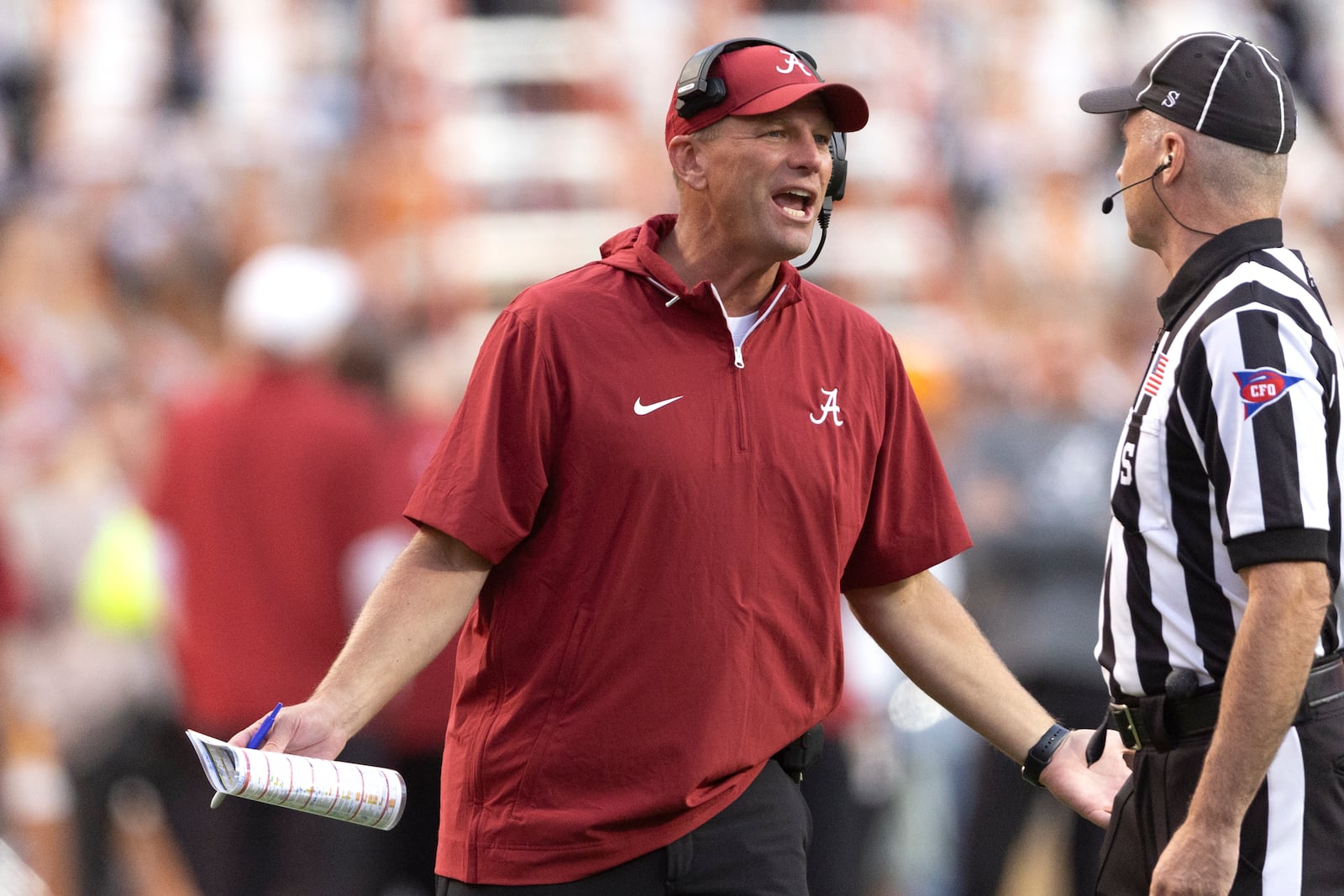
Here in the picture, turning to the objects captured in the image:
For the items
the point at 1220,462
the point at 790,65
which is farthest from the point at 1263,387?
the point at 790,65

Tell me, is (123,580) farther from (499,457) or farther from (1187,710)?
(1187,710)

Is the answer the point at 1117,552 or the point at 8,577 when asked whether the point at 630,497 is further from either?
the point at 8,577

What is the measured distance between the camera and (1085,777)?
353 centimetres

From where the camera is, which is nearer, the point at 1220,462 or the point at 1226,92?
the point at 1220,462

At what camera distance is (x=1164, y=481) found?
3.22 meters

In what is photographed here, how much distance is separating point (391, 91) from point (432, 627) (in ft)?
23.6

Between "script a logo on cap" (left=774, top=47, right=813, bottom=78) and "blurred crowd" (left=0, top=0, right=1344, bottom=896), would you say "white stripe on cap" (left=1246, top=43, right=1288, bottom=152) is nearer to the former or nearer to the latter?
"script a logo on cap" (left=774, top=47, right=813, bottom=78)

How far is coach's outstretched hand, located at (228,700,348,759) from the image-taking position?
2997 mm

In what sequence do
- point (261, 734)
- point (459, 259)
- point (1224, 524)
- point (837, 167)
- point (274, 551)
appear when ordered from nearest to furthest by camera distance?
point (261, 734), point (1224, 524), point (837, 167), point (274, 551), point (459, 259)

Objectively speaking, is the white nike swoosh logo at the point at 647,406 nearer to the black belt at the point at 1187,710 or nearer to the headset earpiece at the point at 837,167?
the headset earpiece at the point at 837,167

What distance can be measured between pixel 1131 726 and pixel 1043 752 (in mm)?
285

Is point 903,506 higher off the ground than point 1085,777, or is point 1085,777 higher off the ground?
point 903,506

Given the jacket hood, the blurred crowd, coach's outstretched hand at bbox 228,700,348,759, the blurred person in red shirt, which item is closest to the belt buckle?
the jacket hood

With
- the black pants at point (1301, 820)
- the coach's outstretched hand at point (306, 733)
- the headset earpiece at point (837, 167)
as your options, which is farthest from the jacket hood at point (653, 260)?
the black pants at point (1301, 820)
